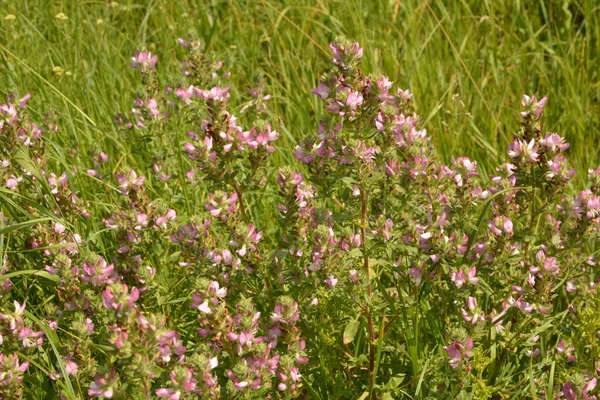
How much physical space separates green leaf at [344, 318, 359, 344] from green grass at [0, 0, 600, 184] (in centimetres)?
148

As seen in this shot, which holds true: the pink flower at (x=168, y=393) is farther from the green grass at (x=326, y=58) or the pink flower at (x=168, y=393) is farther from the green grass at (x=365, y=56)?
the green grass at (x=365, y=56)

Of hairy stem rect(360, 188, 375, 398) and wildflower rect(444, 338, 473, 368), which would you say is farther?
hairy stem rect(360, 188, 375, 398)

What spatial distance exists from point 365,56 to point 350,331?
2236mm

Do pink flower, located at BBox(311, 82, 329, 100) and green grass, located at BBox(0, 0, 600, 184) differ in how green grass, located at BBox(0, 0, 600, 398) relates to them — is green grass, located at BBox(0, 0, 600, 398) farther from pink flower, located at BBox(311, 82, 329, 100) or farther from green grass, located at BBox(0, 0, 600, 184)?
pink flower, located at BBox(311, 82, 329, 100)

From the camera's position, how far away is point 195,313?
9.70 ft

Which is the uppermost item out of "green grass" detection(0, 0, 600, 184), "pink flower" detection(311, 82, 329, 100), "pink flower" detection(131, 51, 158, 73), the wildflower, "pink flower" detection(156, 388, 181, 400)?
"pink flower" detection(311, 82, 329, 100)

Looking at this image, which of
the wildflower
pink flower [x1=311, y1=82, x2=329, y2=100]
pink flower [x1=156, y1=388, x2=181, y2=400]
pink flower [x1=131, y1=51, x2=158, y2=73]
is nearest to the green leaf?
the wildflower

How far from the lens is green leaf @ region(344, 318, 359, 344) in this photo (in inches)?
98.6

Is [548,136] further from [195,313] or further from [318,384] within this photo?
[195,313]

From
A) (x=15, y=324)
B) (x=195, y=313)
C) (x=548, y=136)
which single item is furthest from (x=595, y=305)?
(x=15, y=324)

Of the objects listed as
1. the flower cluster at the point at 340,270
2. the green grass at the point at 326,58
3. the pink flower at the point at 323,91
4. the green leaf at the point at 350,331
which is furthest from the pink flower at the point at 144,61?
the green leaf at the point at 350,331

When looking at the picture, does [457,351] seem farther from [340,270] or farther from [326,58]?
[326,58]

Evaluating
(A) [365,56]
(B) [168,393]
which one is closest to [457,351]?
(B) [168,393]

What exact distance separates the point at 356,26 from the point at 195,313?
2236 millimetres
